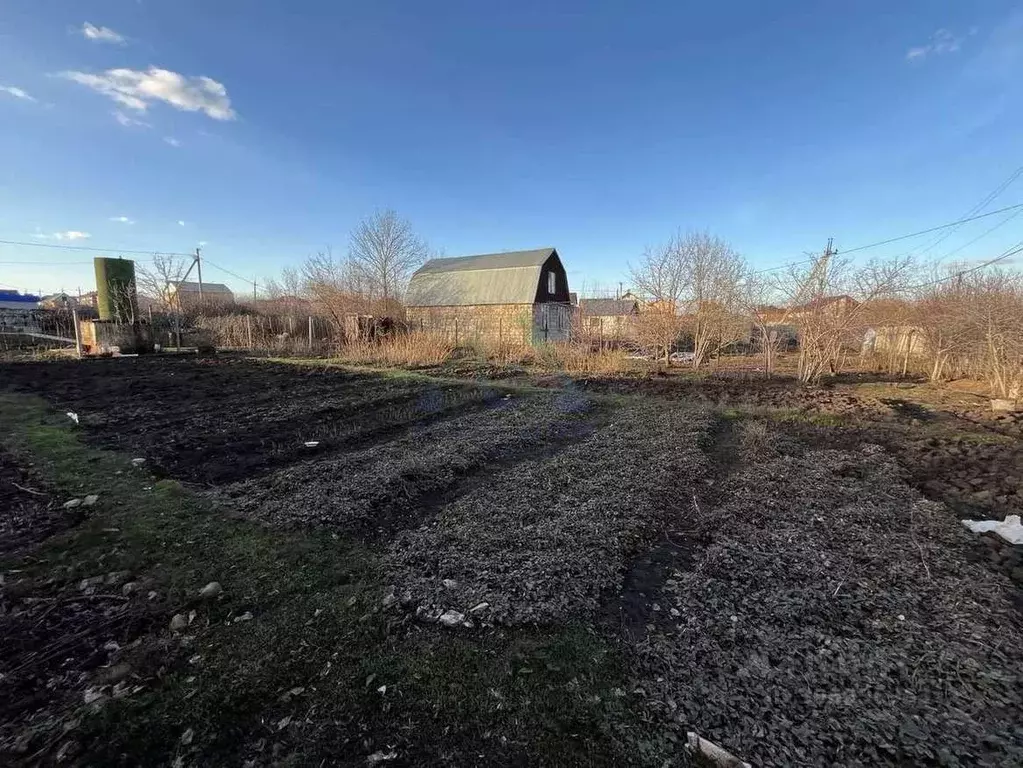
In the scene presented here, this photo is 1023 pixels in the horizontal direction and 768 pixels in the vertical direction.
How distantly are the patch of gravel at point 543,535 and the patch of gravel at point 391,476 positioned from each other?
0.41 m

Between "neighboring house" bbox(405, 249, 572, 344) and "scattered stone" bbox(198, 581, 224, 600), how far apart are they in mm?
18543

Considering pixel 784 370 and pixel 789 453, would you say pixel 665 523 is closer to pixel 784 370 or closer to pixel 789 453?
pixel 789 453

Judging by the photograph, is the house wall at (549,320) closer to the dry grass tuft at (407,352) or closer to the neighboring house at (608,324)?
the neighboring house at (608,324)

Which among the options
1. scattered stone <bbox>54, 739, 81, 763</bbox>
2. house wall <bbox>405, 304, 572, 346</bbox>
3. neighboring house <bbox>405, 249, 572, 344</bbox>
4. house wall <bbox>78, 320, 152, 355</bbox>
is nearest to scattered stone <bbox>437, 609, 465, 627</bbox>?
scattered stone <bbox>54, 739, 81, 763</bbox>

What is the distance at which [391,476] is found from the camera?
4.61 meters

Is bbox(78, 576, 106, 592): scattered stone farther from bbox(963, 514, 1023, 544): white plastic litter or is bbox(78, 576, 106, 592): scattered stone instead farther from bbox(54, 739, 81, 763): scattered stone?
bbox(963, 514, 1023, 544): white plastic litter

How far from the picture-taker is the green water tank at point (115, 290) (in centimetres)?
1934

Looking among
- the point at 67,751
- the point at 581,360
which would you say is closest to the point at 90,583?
the point at 67,751

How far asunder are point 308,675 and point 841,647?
2645 millimetres

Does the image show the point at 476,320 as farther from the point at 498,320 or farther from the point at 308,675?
the point at 308,675

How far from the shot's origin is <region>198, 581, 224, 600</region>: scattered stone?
2.66 m

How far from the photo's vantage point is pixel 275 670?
2096 millimetres

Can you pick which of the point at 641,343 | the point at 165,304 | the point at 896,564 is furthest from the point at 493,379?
the point at 165,304

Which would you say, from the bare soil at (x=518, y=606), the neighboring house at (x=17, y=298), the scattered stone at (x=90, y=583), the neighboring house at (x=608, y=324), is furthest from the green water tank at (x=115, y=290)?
the neighboring house at (x=17, y=298)
